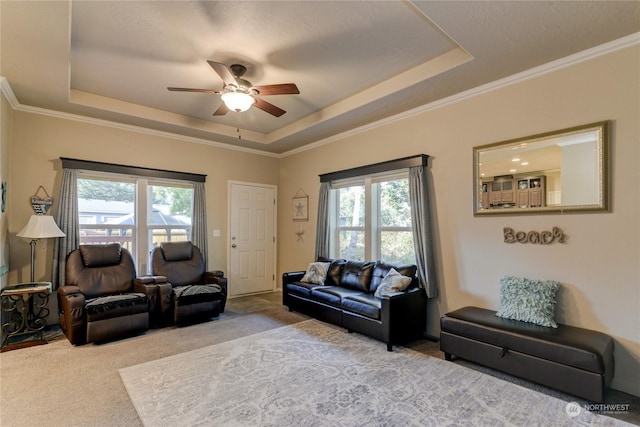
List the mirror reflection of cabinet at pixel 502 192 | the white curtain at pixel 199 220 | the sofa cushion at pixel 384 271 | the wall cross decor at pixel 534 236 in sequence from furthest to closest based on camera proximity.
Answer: the white curtain at pixel 199 220, the sofa cushion at pixel 384 271, the mirror reflection of cabinet at pixel 502 192, the wall cross decor at pixel 534 236

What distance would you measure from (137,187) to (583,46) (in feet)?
18.2

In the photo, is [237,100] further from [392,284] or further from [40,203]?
[40,203]

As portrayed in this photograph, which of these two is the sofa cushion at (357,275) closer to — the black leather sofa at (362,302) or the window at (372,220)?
the black leather sofa at (362,302)

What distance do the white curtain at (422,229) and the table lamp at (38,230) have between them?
4352mm

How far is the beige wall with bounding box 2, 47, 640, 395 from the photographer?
2494 mm

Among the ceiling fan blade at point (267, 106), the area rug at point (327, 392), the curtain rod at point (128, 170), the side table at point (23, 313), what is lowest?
the area rug at point (327, 392)

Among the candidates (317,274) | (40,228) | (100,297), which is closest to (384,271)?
(317,274)

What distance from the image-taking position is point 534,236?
9.72 feet

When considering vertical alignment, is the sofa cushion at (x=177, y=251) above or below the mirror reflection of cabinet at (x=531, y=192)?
below

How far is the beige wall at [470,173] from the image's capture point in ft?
8.18

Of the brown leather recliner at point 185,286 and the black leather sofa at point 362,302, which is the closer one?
the black leather sofa at point 362,302

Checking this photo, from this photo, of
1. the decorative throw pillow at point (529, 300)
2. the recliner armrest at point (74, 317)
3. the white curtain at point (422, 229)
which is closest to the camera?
the decorative throw pillow at point (529, 300)

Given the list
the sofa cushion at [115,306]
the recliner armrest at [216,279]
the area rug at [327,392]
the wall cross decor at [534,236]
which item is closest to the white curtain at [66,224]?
the sofa cushion at [115,306]

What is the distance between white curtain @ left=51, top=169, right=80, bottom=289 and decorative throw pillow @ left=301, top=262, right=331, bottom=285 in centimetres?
317
